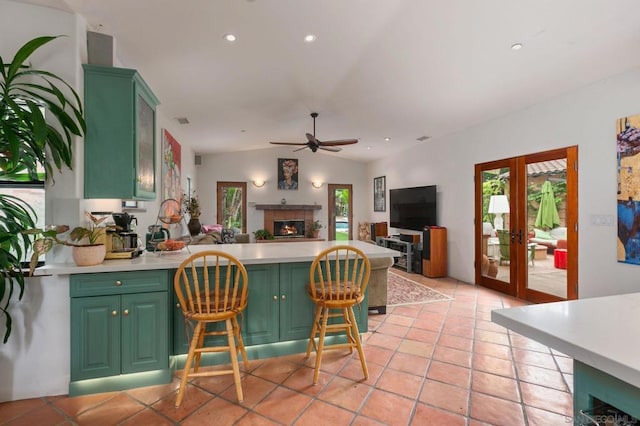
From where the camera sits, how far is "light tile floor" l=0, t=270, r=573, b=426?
1.87 m

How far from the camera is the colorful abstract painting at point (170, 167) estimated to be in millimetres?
4410

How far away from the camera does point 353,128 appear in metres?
5.99

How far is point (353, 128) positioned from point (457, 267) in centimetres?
328

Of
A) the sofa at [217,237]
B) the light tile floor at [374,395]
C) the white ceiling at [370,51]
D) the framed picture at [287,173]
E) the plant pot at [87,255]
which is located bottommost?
the light tile floor at [374,395]

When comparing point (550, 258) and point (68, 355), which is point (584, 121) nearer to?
point (550, 258)

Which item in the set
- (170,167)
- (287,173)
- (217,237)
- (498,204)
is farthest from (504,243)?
(287,173)

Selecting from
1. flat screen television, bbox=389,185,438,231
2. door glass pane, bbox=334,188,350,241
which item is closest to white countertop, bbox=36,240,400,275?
flat screen television, bbox=389,185,438,231

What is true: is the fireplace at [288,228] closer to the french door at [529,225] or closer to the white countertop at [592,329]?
the french door at [529,225]

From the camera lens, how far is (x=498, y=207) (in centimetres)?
463

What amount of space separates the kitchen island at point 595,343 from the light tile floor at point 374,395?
1.14 m

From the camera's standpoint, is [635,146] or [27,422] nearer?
[27,422]

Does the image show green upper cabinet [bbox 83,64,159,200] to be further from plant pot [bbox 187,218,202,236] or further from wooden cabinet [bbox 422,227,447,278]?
wooden cabinet [bbox 422,227,447,278]

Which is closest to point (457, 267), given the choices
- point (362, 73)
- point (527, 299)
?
point (527, 299)

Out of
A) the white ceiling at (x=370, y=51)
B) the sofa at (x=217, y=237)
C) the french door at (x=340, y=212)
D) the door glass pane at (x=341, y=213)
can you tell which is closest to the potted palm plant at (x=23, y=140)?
the white ceiling at (x=370, y=51)
